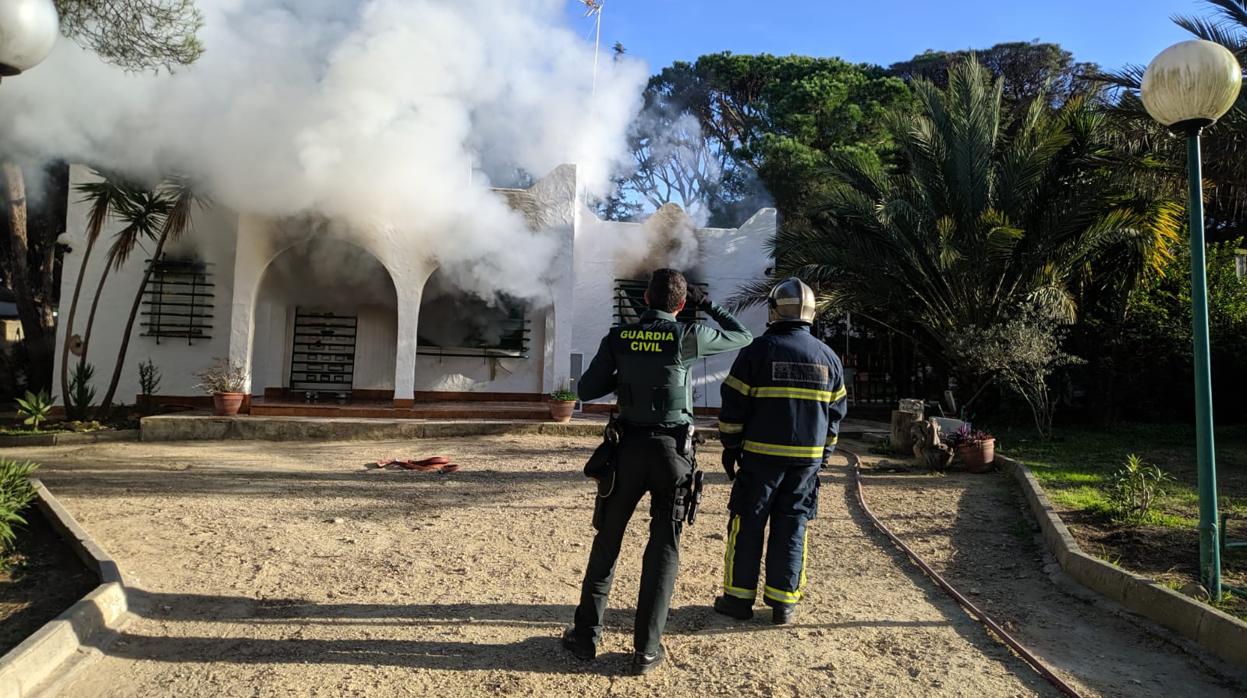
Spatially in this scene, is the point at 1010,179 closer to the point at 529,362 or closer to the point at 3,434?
the point at 529,362

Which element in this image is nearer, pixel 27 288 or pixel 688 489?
pixel 688 489

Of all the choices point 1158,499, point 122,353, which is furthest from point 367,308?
point 1158,499

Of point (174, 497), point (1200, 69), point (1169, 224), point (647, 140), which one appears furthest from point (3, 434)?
point (647, 140)

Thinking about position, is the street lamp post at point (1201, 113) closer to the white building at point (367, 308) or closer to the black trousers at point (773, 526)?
the black trousers at point (773, 526)

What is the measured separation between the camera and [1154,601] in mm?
3672

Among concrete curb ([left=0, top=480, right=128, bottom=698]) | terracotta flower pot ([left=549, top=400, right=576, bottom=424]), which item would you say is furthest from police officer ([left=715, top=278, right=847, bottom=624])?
terracotta flower pot ([left=549, top=400, right=576, bottom=424])

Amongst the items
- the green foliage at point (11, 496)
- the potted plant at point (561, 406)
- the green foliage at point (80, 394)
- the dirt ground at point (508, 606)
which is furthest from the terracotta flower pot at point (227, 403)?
the green foliage at point (11, 496)

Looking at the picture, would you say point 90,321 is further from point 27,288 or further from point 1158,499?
point 1158,499

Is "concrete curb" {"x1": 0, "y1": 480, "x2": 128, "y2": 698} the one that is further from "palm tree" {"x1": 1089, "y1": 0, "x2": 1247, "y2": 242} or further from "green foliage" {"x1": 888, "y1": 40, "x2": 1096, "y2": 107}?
"green foliage" {"x1": 888, "y1": 40, "x2": 1096, "y2": 107}

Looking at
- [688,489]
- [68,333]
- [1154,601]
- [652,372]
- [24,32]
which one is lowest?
[1154,601]

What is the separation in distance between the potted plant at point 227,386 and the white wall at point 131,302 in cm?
116

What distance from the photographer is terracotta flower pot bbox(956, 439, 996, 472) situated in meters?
7.69

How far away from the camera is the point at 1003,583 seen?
4281mm

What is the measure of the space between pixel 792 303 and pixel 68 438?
1012cm
